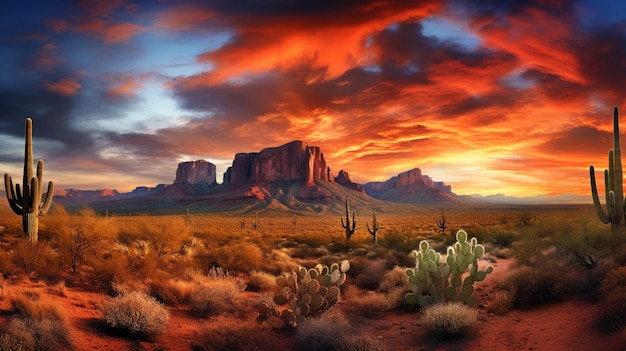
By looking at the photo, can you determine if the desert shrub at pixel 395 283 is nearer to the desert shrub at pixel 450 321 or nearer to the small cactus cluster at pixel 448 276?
the small cactus cluster at pixel 448 276

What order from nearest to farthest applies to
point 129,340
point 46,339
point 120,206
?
point 46,339 → point 129,340 → point 120,206

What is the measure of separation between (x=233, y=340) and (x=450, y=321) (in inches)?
183

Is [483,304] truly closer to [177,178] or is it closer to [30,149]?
[30,149]

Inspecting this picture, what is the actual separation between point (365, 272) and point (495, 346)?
8.82 metres

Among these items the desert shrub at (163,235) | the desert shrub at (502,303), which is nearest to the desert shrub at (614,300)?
the desert shrub at (502,303)

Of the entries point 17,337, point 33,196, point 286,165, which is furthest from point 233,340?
point 286,165

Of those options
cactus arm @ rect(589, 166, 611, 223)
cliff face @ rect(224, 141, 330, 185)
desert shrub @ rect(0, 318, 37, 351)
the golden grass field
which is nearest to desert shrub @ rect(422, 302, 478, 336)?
A: the golden grass field

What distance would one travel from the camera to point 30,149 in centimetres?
1791

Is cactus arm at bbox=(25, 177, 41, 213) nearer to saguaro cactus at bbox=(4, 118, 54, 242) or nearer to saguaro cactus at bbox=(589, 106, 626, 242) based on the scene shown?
saguaro cactus at bbox=(4, 118, 54, 242)

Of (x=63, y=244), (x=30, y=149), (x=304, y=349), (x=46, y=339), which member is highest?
(x=30, y=149)

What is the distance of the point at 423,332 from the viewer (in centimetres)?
1008

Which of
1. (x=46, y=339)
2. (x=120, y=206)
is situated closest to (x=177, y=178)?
(x=120, y=206)

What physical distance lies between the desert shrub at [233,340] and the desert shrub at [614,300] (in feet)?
22.1

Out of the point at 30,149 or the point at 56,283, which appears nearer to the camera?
the point at 56,283
